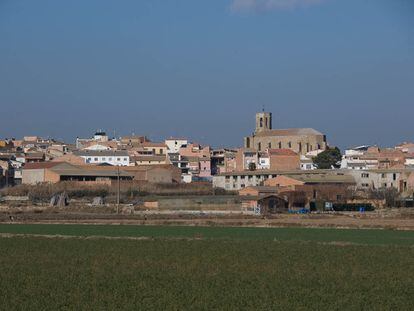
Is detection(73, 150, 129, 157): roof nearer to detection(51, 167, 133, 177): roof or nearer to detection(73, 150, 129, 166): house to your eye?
detection(73, 150, 129, 166): house

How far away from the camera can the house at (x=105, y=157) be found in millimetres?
100562

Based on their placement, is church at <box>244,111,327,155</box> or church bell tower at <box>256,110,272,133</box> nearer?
church at <box>244,111,327,155</box>

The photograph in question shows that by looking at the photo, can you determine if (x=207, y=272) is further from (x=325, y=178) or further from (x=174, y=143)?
(x=174, y=143)

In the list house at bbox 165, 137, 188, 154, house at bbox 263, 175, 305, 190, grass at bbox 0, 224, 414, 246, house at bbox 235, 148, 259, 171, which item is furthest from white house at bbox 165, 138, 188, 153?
grass at bbox 0, 224, 414, 246

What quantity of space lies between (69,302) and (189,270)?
18.5ft

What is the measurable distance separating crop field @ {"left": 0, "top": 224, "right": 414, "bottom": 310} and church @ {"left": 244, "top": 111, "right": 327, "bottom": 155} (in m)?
79.1

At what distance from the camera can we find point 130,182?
7738 cm

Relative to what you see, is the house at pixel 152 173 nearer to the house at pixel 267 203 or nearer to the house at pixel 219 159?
the house at pixel 219 159

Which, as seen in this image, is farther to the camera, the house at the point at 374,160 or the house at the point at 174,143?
the house at the point at 174,143

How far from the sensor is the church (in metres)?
116

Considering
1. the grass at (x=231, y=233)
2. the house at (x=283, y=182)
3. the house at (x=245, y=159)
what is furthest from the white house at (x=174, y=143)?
the grass at (x=231, y=233)

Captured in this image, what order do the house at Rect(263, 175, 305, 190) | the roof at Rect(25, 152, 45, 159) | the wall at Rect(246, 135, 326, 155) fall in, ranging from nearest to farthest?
1. the house at Rect(263, 175, 305, 190)
2. the roof at Rect(25, 152, 45, 159)
3. the wall at Rect(246, 135, 326, 155)

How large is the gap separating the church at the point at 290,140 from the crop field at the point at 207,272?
7912 centimetres

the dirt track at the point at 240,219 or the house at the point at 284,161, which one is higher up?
the house at the point at 284,161
